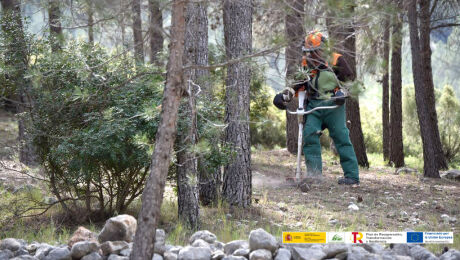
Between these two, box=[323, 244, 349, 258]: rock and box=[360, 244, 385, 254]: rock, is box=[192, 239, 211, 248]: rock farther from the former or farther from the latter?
box=[360, 244, 385, 254]: rock

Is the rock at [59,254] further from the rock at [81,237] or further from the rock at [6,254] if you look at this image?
the rock at [6,254]

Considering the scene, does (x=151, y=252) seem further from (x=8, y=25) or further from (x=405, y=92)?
(x=405, y=92)

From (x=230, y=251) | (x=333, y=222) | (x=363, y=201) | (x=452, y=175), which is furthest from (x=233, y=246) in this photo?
(x=452, y=175)

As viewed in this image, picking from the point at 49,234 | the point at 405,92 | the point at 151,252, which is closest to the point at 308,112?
the point at 49,234

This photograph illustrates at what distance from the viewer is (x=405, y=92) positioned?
20.9 meters

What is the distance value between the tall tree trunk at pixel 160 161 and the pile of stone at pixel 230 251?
17.4 inches

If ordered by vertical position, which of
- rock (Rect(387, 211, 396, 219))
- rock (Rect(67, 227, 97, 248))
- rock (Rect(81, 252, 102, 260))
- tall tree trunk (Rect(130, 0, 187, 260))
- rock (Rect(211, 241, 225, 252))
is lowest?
rock (Rect(387, 211, 396, 219))

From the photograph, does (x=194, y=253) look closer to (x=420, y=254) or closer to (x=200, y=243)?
(x=200, y=243)

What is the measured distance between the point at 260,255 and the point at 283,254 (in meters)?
0.22

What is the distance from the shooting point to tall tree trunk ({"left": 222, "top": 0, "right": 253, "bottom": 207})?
685cm

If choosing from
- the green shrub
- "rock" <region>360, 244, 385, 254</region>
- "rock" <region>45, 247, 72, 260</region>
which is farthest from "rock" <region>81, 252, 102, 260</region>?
"rock" <region>360, 244, 385, 254</region>

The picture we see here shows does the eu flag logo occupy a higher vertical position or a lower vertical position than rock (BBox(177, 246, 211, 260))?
lower

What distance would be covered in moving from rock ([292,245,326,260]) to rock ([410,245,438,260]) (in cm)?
75

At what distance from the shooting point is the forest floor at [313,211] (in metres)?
5.90
